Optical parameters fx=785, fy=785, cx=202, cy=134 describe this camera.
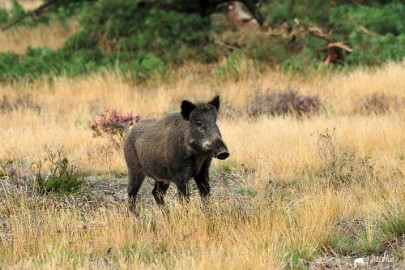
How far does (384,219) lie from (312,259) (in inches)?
42.9

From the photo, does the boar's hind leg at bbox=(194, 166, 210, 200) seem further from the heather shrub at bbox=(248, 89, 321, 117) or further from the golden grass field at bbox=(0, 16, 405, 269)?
the heather shrub at bbox=(248, 89, 321, 117)

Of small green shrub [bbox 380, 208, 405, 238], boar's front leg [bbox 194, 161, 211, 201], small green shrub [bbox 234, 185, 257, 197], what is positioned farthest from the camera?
small green shrub [bbox 234, 185, 257, 197]

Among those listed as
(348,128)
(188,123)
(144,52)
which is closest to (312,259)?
(188,123)

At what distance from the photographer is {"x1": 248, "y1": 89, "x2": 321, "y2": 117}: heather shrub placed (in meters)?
15.9

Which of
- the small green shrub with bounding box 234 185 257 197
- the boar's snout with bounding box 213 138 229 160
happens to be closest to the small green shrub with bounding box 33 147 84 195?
the small green shrub with bounding box 234 185 257 197

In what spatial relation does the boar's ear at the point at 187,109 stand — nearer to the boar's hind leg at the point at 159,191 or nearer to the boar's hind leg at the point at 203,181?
the boar's hind leg at the point at 203,181

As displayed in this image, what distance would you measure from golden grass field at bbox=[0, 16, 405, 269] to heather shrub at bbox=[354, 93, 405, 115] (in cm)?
21

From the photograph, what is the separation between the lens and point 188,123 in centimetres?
875

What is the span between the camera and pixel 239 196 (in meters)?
9.59

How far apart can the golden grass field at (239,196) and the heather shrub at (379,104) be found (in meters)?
0.21

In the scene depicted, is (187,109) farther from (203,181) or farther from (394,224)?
(394,224)

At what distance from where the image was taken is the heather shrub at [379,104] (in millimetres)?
14805

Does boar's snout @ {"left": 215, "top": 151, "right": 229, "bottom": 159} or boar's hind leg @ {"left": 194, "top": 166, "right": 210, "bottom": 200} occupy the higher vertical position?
boar's snout @ {"left": 215, "top": 151, "right": 229, "bottom": 159}

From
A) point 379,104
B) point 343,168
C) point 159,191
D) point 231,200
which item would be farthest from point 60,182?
point 379,104
